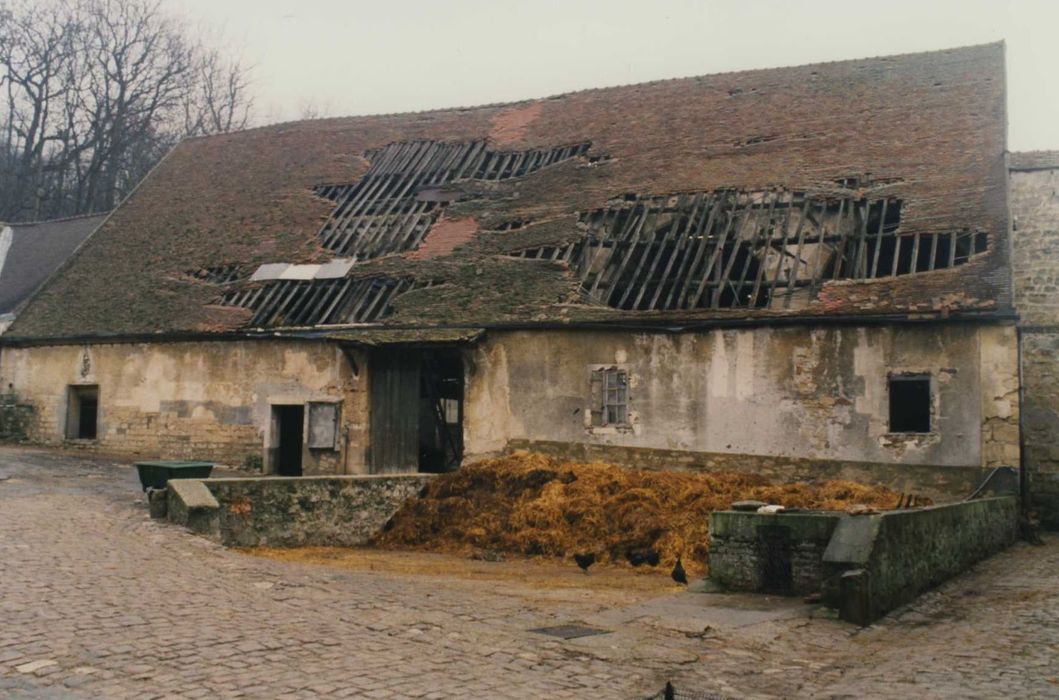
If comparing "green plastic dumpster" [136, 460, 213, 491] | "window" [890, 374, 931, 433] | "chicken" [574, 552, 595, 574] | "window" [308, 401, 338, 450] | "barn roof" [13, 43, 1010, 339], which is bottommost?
"chicken" [574, 552, 595, 574]

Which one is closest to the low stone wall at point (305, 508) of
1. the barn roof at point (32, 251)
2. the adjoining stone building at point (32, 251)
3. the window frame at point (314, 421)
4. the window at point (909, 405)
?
the window frame at point (314, 421)

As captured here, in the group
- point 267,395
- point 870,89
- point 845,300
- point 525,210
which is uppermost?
point 870,89

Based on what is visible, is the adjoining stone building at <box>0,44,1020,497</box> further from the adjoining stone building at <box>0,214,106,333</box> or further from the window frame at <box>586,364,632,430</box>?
the adjoining stone building at <box>0,214,106,333</box>

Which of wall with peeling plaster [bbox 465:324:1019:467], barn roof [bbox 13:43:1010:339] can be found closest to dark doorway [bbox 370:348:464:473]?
barn roof [bbox 13:43:1010:339]

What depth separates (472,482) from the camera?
18.0 meters

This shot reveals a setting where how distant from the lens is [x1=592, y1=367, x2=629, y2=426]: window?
19.4 metres

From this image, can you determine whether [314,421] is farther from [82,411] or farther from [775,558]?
[775,558]

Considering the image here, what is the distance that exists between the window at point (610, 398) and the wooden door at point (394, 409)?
450 centimetres

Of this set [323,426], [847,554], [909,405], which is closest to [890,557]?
[847,554]

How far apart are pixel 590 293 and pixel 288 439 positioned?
311 inches

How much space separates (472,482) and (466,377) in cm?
337

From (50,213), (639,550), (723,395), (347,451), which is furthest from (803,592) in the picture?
(50,213)

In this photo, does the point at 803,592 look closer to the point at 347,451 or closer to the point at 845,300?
the point at 845,300

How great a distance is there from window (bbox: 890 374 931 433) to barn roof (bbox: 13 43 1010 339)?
51.0 inches
